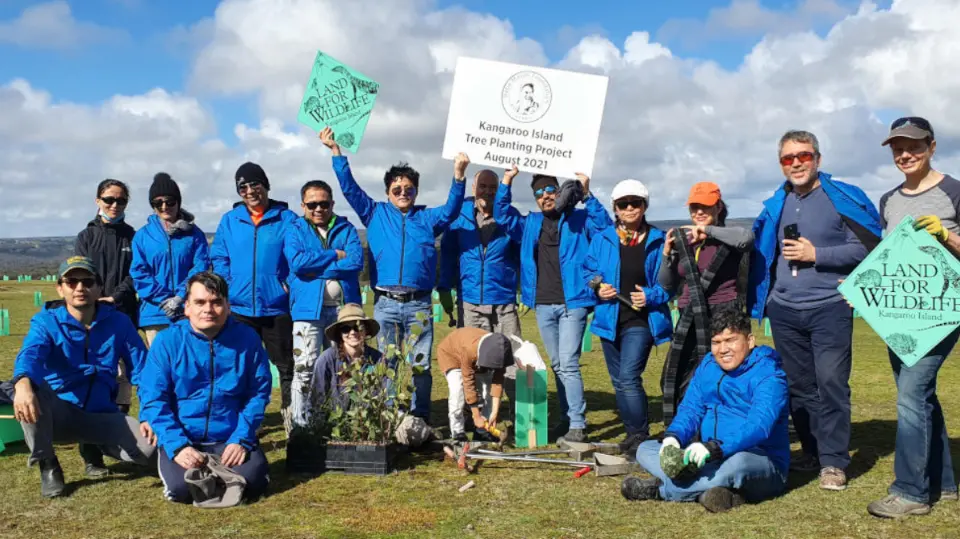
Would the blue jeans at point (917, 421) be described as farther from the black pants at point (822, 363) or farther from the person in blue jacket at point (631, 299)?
the person in blue jacket at point (631, 299)

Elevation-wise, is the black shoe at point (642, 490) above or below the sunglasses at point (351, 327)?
below

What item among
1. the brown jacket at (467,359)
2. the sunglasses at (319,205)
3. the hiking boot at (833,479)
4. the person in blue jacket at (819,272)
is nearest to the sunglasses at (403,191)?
the sunglasses at (319,205)

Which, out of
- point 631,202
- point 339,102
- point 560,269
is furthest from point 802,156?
point 339,102

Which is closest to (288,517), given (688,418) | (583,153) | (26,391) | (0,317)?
(26,391)

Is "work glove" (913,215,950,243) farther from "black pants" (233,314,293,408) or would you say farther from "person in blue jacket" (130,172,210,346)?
"person in blue jacket" (130,172,210,346)

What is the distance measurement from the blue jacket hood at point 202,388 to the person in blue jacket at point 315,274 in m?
1.10

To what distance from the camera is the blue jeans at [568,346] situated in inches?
266

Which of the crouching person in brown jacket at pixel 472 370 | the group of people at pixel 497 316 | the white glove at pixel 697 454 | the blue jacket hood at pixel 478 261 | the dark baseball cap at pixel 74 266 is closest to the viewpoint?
the white glove at pixel 697 454

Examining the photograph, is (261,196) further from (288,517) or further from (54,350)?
(288,517)

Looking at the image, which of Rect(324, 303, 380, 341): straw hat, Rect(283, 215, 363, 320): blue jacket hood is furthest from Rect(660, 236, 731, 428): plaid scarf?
Rect(283, 215, 363, 320): blue jacket hood

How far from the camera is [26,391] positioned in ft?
16.8

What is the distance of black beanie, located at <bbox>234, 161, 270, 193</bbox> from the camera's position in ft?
21.9

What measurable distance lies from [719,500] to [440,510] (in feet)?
5.64

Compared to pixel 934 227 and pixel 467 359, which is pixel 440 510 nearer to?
pixel 467 359
